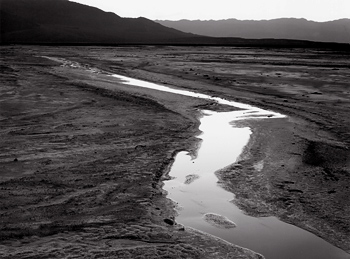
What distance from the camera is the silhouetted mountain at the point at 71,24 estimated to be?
124000 millimetres

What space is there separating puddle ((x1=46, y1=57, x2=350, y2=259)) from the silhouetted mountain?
115002mm

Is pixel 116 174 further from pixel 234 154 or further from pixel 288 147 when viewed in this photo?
pixel 288 147

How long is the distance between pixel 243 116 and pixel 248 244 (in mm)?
7661

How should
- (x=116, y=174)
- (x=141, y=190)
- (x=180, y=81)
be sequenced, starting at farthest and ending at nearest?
(x=180, y=81)
(x=116, y=174)
(x=141, y=190)

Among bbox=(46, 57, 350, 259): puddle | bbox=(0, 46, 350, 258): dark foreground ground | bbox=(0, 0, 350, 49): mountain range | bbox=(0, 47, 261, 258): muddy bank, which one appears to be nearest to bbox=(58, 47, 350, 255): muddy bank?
bbox=(0, 46, 350, 258): dark foreground ground

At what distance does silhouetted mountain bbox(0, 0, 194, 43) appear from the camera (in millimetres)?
124000

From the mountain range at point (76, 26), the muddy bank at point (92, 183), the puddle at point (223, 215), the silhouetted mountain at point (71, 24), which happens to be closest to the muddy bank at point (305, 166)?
the puddle at point (223, 215)

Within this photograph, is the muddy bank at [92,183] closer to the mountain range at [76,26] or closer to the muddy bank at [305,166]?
the muddy bank at [305,166]

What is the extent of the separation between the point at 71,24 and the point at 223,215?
16225 cm

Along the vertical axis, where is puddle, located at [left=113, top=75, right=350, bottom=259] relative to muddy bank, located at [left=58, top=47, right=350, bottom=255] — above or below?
below

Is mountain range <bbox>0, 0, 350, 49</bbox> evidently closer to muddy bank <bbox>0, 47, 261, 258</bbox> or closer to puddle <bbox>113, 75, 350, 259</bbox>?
muddy bank <bbox>0, 47, 261, 258</bbox>

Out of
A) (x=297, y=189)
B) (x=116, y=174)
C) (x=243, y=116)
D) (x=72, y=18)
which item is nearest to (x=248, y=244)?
(x=297, y=189)

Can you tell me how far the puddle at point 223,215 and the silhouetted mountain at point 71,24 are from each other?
377 feet

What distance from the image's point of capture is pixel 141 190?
6004 mm
